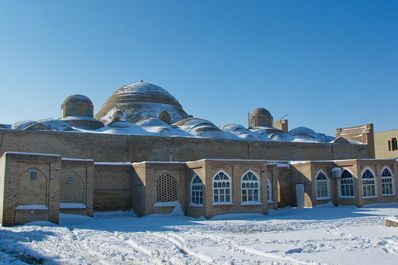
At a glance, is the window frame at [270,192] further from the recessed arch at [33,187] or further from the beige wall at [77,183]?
the recessed arch at [33,187]

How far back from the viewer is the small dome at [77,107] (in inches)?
1244

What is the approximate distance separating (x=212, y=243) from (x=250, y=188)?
951 cm

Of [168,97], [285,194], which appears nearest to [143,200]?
[285,194]

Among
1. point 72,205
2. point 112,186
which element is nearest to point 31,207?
point 72,205

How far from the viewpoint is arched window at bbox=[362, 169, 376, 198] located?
24438 millimetres

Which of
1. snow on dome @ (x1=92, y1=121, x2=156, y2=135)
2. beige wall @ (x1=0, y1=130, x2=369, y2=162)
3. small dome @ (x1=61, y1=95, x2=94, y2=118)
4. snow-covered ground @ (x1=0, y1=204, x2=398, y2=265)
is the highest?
small dome @ (x1=61, y1=95, x2=94, y2=118)

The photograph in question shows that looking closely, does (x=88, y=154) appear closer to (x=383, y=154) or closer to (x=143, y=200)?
(x=143, y=200)

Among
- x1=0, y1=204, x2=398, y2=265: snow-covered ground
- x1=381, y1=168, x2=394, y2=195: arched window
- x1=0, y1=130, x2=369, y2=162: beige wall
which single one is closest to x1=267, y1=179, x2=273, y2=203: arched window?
x1=0, y1=204, x2=398, y2=265: snow-covered ground

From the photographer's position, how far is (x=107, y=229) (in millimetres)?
15445

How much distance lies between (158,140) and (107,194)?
19.7ft

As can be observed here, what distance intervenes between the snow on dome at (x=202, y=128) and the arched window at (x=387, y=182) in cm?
1063

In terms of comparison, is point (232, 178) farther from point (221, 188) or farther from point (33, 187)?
point (33, 187)

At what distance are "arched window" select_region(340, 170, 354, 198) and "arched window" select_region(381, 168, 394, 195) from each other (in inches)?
75.7

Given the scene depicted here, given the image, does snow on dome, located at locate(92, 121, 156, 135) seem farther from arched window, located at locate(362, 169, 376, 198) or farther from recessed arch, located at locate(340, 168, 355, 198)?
arched window, located at locate(362, 169, 376, 198)
